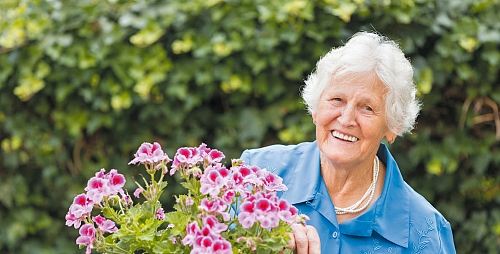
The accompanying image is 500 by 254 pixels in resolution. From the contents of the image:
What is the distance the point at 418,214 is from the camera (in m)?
2.43

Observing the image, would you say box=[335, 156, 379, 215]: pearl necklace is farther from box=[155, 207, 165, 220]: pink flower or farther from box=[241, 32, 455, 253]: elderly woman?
box=[155, 207, 165, 220]: pink flower

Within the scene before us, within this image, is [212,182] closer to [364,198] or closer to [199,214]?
[199,214]

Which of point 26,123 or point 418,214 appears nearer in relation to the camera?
point 418,214

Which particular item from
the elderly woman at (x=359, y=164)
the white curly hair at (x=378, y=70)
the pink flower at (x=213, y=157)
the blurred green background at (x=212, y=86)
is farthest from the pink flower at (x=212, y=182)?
the blurred green background at (x=212, y=86)

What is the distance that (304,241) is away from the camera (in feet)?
6.47

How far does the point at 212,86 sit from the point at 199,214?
2.17 m

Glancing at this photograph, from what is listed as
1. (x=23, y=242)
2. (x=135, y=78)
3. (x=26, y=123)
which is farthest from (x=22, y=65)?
(x=23, y=242)

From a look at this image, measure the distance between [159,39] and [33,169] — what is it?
1130 mm

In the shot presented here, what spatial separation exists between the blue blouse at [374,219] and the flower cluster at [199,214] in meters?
0.59

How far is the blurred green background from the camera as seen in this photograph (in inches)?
149

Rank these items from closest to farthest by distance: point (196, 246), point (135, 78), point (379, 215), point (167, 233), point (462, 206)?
point (196, 246), point (167, 233), point (379, 215), point (135, 78), point (462, 206)

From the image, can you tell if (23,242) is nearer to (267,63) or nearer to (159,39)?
Result: (159,39)

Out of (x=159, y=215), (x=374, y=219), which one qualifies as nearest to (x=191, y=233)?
(x=159, y=215)

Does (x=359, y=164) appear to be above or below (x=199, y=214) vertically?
below
